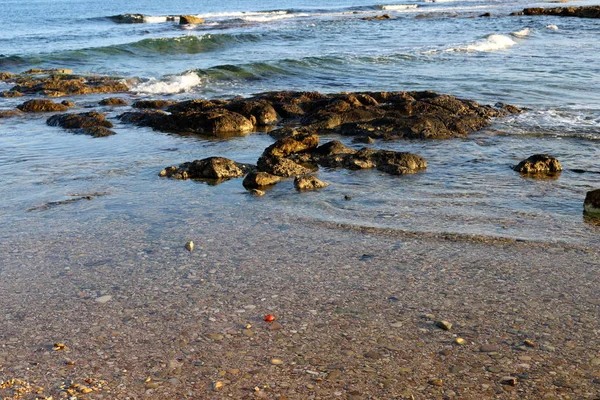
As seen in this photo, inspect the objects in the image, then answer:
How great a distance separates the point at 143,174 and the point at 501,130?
20.5ft

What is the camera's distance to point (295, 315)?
5.13 metres

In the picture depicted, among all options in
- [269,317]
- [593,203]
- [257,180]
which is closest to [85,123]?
[257,180]

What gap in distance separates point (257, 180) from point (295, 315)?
3.68 m

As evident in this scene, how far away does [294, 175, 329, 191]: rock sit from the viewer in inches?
333

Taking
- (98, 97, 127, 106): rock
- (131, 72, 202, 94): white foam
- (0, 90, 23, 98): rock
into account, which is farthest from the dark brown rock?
(131, 72, 202, 94): white foam

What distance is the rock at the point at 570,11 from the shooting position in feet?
136

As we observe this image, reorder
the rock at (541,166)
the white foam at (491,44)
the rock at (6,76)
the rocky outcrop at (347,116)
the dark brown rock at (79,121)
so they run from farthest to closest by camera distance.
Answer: the white foam at (491,44) → the rock at (6,76) → the dark brown rock at (79,121) → the rocky outcrop at (347,116) → the rock at (541,166)

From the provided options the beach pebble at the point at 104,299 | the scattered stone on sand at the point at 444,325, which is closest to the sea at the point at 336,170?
the beach pebble at the point at 104,299

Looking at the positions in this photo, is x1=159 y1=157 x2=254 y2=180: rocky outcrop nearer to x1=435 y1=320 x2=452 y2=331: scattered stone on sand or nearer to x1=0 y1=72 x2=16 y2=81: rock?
x1=435 y1=320 x2=452 y2=331: scattered stone on sand

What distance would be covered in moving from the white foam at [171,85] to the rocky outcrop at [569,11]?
1196 inches

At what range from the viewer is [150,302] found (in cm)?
538

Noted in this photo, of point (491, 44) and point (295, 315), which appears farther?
point (491, 44)

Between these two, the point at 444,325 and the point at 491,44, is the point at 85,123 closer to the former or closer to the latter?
the point at 444,325

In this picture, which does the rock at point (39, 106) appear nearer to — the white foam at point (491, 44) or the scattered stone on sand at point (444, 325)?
the scattered stone on sand at point (444, 325)
